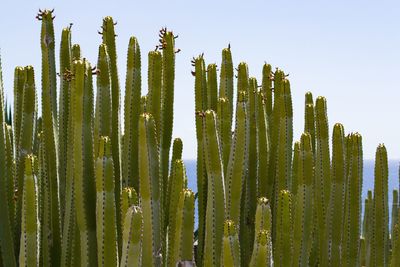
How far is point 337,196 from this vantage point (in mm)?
3840

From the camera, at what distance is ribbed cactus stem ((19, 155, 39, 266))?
295 centimetres

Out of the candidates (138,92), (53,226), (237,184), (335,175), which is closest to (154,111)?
(138,92)

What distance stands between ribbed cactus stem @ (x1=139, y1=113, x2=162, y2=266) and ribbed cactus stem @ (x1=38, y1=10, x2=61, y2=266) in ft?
2.38

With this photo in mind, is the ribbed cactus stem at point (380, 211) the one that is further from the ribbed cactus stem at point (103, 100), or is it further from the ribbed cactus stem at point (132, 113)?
the ribbed cactus stem at point (103, 100)

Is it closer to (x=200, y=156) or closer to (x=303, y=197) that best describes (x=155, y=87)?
(x=200, y=156)

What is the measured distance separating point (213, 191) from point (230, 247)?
0.45 m

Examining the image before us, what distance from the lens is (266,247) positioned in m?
2.65

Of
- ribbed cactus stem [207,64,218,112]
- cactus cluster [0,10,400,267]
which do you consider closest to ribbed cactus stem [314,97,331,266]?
cactus cluster [0,10,400,267]

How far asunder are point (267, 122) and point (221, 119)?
0.71m

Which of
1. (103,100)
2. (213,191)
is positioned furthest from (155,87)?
(213,191)

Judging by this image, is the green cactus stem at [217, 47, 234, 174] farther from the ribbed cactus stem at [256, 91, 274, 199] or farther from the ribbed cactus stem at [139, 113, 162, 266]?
the ribbed cactus stem at [139, 113, 162, 266]

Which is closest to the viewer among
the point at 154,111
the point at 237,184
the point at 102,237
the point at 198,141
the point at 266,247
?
the point at 266,247

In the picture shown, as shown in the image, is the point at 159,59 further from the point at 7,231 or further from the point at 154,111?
the point at 7,231

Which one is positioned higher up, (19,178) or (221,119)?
(221,119)
